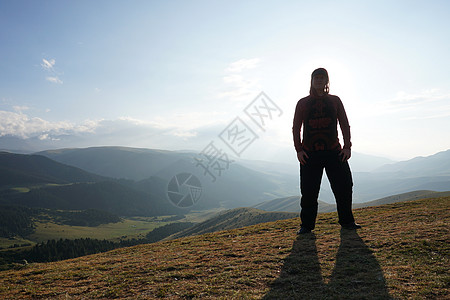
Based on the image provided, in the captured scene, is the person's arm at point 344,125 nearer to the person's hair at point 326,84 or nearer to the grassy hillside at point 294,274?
the person's hair at point 326,84

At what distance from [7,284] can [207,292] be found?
7.38 meters

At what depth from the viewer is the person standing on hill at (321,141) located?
8609mm

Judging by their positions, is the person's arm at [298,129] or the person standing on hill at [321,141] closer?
the person standing on hill at [321,141]

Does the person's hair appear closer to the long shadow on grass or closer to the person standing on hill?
the person standing on hill

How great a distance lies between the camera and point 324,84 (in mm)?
8773

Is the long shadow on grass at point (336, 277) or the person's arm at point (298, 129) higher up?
the person's arm at point (298, 129)

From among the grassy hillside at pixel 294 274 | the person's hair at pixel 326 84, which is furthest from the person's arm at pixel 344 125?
the grassy hillside at pixel 294 274

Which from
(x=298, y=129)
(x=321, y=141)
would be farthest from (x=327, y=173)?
(x=298, y=129)

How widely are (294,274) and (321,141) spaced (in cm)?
467

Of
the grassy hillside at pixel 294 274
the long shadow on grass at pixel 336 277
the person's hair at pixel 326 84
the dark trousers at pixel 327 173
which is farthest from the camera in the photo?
the person's hair at pixel 326 84

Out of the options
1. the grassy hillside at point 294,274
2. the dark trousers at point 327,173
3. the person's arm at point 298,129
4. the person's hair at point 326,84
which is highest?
the person's hair at point 326,84

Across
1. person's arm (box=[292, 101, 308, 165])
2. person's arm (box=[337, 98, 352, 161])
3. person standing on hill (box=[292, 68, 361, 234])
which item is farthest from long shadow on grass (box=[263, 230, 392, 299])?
person's arm (box=[337, 98, 352, 161])

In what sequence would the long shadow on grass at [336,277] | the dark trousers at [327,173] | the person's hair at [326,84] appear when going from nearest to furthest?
the long shadow on grass at [336,277], the dark trousers at [327,173], the person's hair at [326,84]

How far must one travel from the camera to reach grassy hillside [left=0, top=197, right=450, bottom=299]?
15.9 feet
